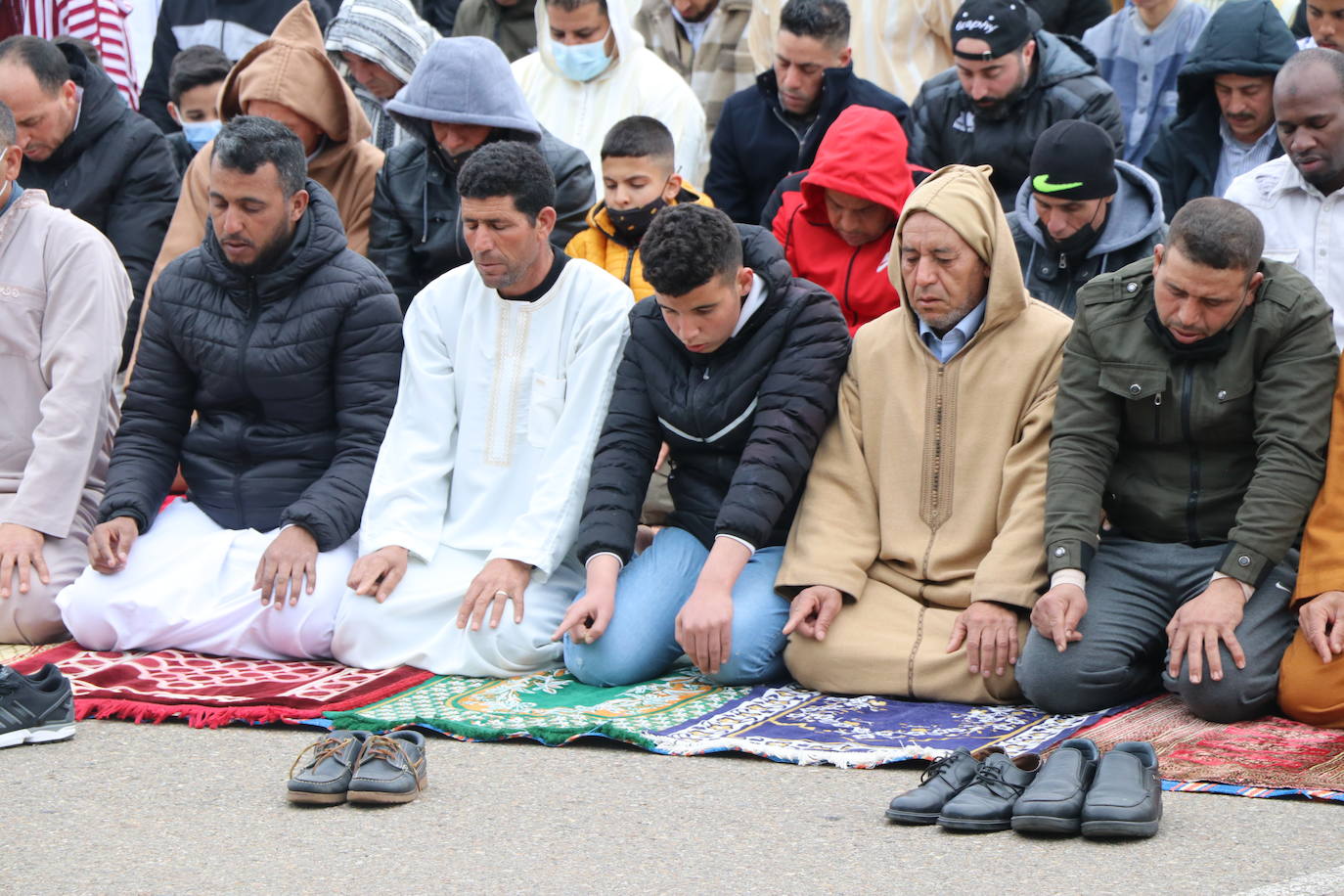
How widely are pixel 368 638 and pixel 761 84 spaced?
3257mm

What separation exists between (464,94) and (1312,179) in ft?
10.3

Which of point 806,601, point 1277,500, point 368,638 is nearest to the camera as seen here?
point 1277,500

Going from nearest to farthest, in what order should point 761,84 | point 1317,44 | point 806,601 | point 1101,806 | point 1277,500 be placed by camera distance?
point 1101,806 → point 1277,500 → point 806,601 → point 1317,44 → point 761,84

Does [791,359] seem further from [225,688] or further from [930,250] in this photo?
[225,688]

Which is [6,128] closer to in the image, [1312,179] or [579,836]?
[579,836]

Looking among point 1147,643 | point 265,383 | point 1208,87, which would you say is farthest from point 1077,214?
point 265,383

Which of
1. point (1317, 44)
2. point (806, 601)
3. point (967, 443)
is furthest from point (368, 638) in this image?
point (1317, 44)

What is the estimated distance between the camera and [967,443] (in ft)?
17.4

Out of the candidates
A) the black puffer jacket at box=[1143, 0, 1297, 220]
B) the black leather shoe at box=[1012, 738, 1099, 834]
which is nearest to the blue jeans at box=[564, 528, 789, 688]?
the black leather shoe at box=[1012, 738, 1099, 834]

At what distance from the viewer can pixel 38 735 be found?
481 cm

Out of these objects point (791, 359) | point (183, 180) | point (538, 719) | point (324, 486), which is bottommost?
point (538, 719)

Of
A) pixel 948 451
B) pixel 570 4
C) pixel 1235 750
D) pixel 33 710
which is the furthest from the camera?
pixel 570 4

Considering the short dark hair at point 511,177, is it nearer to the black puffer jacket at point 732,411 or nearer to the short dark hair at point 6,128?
the black puffer jacket at point 732,411

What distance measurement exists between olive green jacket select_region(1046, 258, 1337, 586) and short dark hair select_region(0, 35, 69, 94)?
14.0ft
